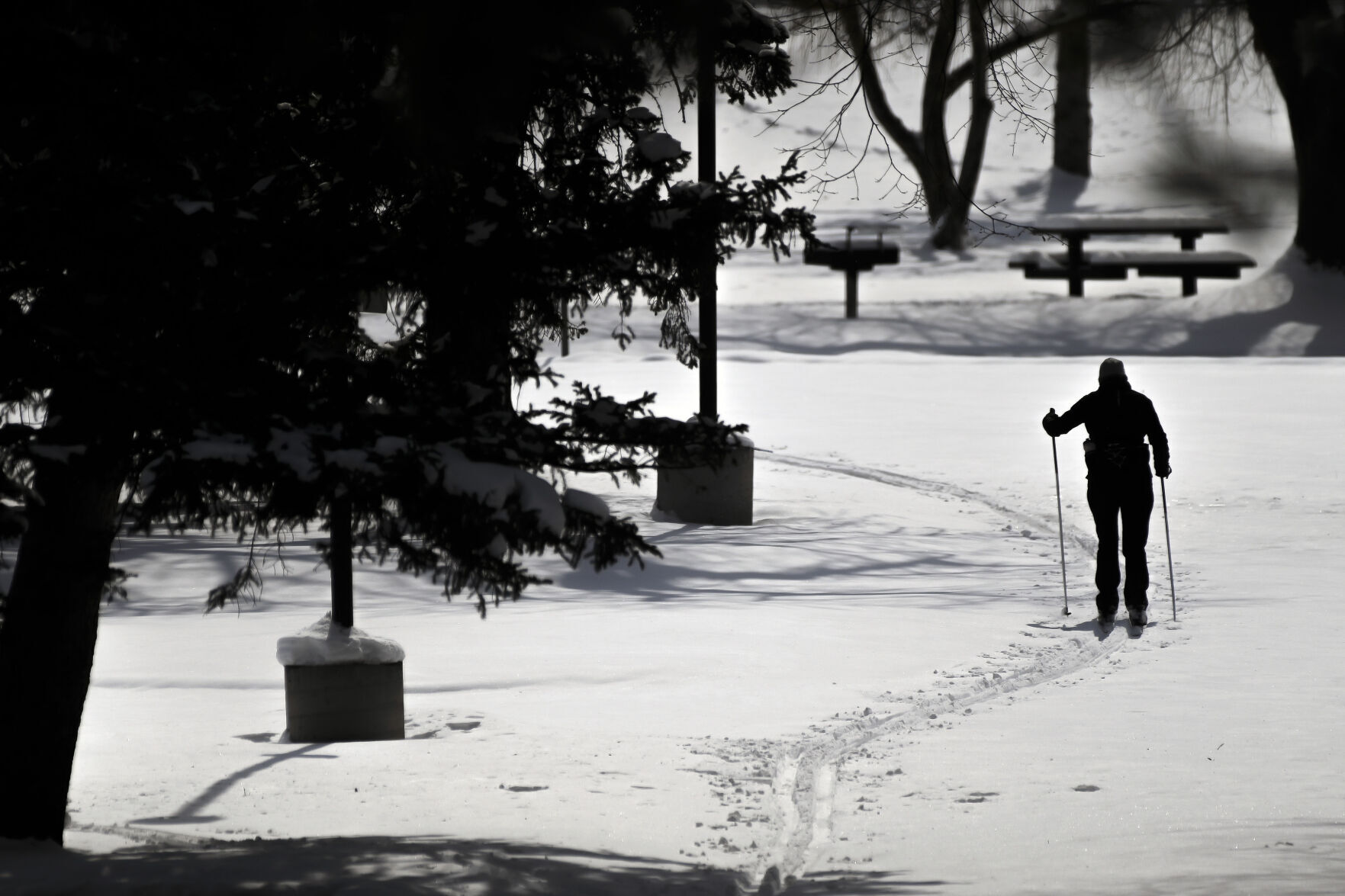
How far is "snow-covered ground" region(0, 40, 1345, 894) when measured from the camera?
237 inches

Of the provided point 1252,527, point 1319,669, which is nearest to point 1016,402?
point 1252,527

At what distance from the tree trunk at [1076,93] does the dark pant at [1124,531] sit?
9.00 meters

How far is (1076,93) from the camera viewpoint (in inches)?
79.0

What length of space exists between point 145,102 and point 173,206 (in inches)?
12.3

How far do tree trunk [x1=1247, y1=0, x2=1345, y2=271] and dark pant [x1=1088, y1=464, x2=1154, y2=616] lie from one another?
9683mm

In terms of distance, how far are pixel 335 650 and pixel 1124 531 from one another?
5488 millimetres

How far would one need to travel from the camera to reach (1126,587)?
1121cm

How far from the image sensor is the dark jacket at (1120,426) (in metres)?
11.2

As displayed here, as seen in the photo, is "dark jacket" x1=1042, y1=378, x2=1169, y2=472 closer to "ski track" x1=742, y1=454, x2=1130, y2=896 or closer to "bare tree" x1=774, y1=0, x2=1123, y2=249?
"ski track" x1=742, y1=454, x2=1130, y2=896

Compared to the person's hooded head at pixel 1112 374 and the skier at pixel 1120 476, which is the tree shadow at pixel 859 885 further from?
the person's hooded head at pixel 1112 374

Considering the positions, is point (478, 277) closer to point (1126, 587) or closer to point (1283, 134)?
point (1283, 134)

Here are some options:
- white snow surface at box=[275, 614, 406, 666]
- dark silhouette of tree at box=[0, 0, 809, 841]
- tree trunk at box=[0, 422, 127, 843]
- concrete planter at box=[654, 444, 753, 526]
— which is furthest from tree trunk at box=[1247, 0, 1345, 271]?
concrete planter at box=[654, 444, 753, 526]

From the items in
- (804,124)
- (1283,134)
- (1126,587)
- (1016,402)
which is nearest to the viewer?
(1283,134)

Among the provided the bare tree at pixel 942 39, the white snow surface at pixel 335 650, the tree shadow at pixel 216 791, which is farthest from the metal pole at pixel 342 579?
the bare tree at pixel 942 39
